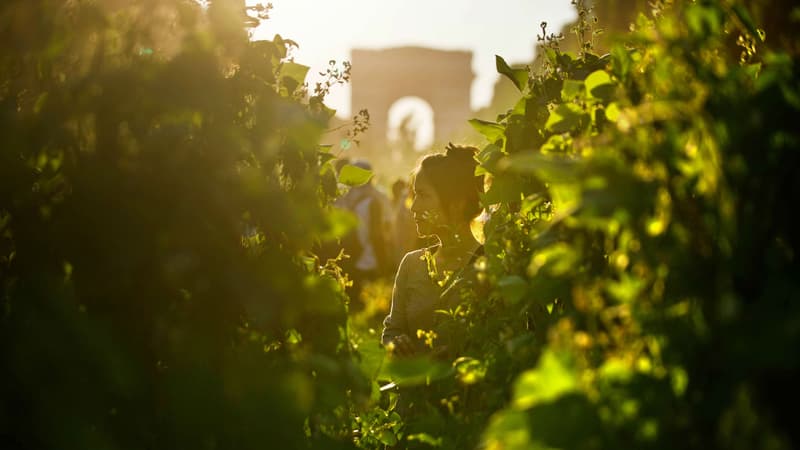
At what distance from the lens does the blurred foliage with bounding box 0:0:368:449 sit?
1.33 meters

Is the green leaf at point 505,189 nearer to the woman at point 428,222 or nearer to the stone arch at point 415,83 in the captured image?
the woman at point 428,222

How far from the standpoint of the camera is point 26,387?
1368mm

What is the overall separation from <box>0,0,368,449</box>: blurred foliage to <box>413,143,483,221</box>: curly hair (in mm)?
2115

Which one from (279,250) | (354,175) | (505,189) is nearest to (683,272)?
(279,250)

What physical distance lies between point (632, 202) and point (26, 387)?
1.00 meters

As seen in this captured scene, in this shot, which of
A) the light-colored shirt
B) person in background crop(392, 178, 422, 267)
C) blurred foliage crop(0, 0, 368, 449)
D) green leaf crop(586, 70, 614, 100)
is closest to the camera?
blurred foliage crop(0, 0, 368, 449)

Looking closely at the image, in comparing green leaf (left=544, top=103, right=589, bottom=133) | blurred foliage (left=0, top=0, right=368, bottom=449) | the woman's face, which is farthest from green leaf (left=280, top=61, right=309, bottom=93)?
the woman's face

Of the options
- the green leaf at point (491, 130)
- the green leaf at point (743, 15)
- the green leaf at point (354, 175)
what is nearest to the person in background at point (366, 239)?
the green leaf at point (491, 130)

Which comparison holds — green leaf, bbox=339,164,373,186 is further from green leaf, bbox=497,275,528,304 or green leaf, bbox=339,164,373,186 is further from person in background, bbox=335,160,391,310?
person in background, bbox=335,160,391,310

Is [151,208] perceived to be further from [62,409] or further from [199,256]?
[62,409]

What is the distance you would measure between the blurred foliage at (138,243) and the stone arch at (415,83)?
43.8 m

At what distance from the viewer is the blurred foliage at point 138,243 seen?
4.35ft

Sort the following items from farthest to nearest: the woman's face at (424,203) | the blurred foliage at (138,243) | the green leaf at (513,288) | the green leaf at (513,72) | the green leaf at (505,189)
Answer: the woman's face at (424,203), the green leaf at (513,72), the green leaf at (505,189), the green leaf at (513,288), the blurred foliage at (138,243)

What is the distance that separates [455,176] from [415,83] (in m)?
44.3
